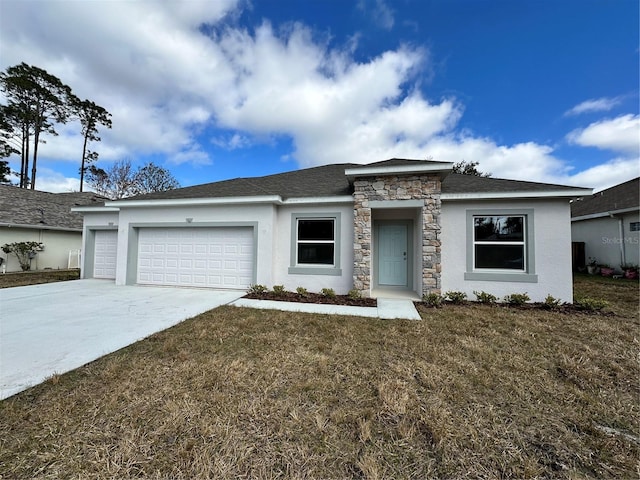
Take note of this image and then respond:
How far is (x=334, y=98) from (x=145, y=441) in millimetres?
13171

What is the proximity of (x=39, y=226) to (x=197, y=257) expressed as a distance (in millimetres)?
11880

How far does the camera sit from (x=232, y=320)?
5.41 meters

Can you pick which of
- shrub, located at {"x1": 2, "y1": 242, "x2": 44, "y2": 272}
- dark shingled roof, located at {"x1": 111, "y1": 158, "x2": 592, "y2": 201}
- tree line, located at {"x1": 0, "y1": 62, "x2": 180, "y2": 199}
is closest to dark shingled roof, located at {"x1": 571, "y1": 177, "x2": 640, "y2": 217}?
dark shingled roof, located at {"x1": 111, "y1": 158, "x2": 592, "y2": 201}

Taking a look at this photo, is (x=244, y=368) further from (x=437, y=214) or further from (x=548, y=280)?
(x=548, y=280)

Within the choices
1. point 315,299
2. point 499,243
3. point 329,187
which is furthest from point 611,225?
point 315,299

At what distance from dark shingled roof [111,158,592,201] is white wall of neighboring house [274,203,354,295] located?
0.47 metres

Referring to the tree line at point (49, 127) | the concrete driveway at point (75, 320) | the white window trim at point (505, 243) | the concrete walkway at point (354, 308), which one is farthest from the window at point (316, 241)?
the tree line at point (49, 127)

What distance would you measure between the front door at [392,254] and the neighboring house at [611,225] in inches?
392

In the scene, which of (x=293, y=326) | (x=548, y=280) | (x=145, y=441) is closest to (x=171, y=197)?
(x=293, y=326)

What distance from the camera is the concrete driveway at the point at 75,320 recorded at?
342 cm

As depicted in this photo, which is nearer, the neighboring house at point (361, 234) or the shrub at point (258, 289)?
the neighboring house at point (361, 234)

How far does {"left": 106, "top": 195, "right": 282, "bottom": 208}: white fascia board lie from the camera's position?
26.7ft

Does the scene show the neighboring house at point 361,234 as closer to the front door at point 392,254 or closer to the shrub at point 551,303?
the front door at point 392,254

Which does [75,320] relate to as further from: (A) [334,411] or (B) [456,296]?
(B) [456,296]
